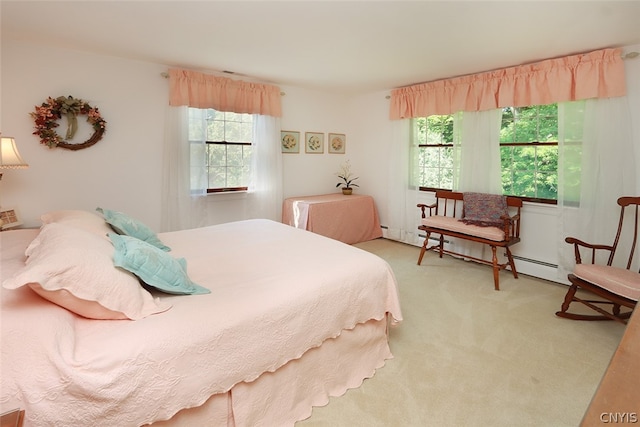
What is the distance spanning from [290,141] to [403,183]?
1.79m

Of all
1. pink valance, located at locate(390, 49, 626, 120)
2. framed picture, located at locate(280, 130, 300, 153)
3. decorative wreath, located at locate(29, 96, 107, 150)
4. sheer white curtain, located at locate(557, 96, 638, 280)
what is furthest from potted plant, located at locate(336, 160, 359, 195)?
decorative wreath, located at locate(29, 96, 107, 150)

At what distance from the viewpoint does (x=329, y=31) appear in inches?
99.3

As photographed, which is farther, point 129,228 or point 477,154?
point 477,154

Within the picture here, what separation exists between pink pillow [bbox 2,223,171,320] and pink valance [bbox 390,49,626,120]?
12.7ft

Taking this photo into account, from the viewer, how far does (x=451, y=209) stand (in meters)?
4.22

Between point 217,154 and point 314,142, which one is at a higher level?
point 314,142

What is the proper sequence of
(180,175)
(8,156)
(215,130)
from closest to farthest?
1. (8,156)
2. (180,175)
3. (215,130)

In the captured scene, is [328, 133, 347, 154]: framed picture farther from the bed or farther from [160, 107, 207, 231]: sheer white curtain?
the bed

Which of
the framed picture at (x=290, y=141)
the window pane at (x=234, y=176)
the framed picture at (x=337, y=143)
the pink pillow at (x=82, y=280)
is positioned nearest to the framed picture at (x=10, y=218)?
the pink pillow at (x=82, y=280)

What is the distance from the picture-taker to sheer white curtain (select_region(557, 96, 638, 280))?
2.87 m

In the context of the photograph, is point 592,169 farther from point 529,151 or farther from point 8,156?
point 8,156

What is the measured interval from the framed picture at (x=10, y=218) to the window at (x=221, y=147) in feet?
5.20

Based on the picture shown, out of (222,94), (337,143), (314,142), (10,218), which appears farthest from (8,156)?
(337,143)

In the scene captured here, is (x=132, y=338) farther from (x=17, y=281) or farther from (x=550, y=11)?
(x=550, y=11)
